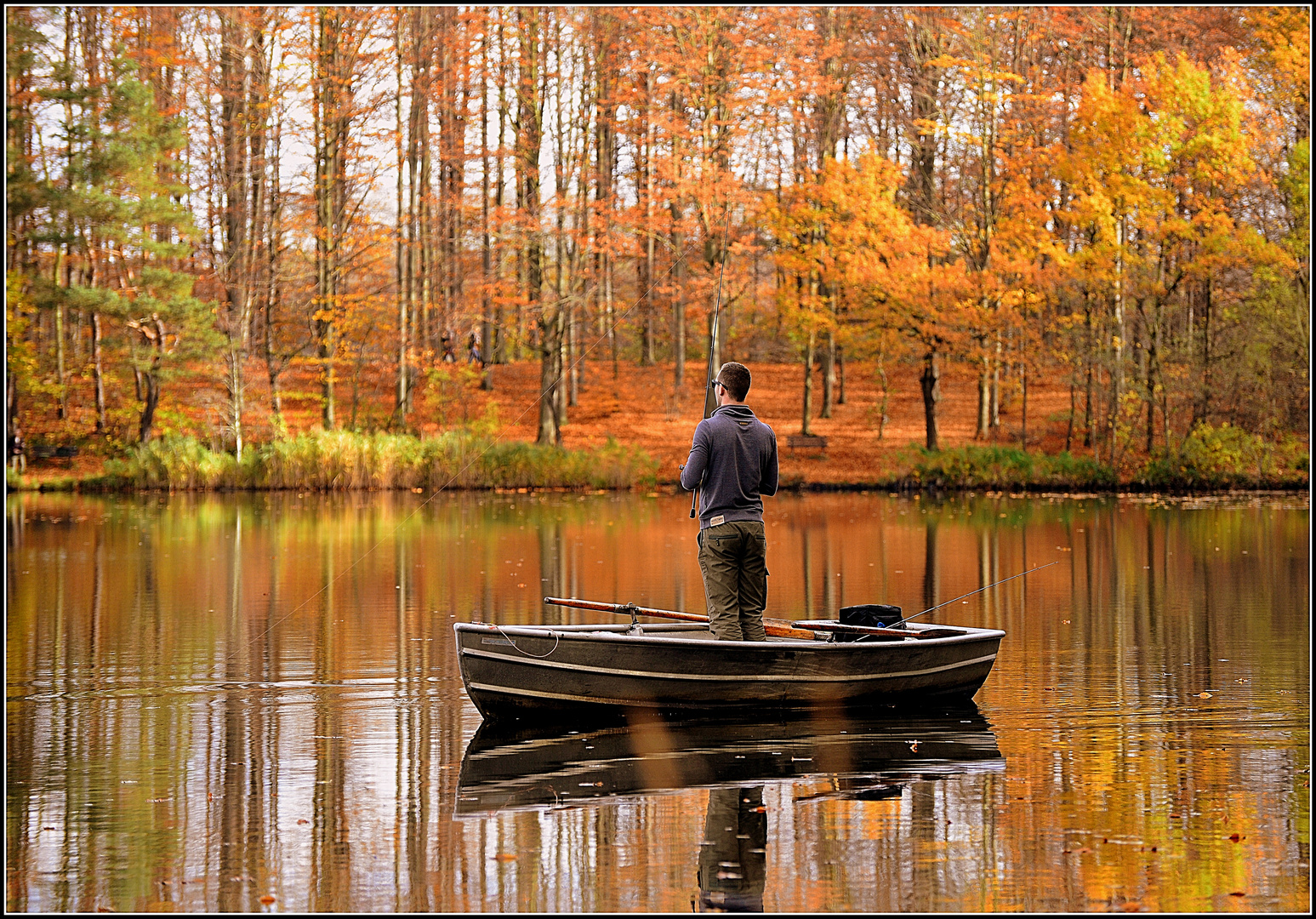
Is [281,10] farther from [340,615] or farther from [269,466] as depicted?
[340,615]

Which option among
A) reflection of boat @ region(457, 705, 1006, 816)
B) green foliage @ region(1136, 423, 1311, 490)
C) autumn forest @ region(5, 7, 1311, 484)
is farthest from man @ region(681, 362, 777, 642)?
green foliage @ region(1136, 423, 1311, 490)

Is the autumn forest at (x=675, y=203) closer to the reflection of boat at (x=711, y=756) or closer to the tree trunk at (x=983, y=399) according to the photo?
the tree trunk at (x=983, y=399)

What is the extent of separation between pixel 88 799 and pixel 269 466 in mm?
28316

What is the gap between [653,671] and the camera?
906 centimetres

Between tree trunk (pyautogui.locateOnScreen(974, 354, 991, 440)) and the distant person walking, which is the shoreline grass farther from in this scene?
tree trunk (pyautogui.locateOnScreen(974, 354, 991, 440))

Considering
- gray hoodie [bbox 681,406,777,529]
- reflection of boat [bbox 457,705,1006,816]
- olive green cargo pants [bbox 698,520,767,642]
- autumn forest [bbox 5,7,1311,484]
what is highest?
autumn forest [bbox 5,7,1311,484]

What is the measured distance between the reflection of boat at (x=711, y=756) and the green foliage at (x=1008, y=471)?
25.2 meters

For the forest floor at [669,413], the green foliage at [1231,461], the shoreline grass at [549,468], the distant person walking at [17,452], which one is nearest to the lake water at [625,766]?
the green foliage at [1231,461]

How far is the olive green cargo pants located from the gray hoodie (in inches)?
3.3

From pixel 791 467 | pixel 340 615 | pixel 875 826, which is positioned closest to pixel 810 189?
pixel 791 467

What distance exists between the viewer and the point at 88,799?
7281 millimetres

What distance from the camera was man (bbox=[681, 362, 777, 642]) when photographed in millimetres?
9039

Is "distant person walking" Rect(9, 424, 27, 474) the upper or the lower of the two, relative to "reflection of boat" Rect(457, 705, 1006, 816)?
upper

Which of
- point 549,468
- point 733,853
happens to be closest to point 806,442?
point 549,468
